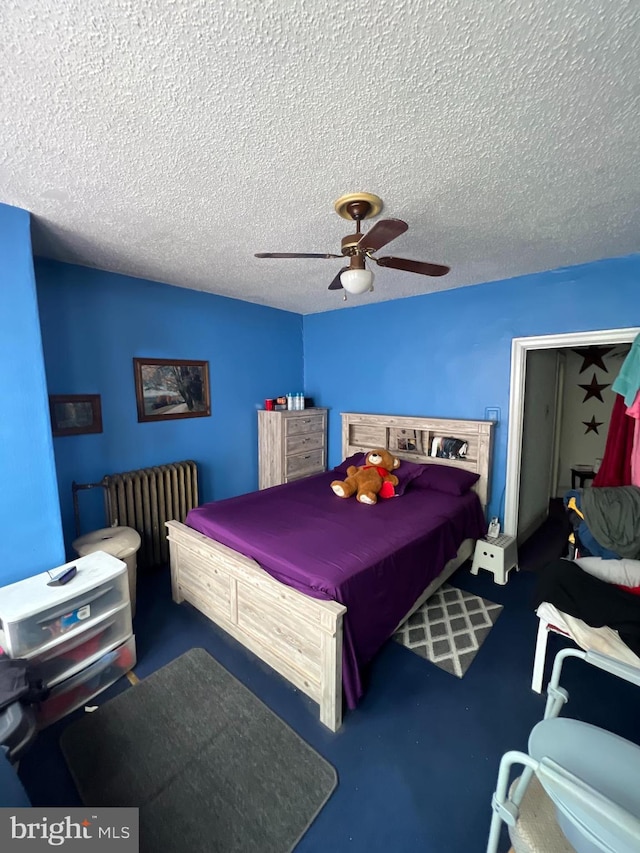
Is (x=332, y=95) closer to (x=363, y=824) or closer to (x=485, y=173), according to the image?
(x=485, y=173)

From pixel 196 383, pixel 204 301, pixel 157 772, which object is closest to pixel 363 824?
pixel 157 772

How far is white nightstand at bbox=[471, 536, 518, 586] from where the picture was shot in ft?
9.68

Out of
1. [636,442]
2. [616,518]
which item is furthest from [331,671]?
[636,442]

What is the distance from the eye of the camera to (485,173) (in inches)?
60.5

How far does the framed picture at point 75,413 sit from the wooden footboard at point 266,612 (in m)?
1.08

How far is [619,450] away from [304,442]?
2902 mm

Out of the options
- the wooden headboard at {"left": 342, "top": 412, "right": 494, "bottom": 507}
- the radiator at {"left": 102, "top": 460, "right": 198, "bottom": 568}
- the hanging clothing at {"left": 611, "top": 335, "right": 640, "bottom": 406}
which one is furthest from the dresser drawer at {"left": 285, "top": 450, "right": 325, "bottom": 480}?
the hanging clothing at {"left": 611, "top": 335, "right": 640, "bottom": 406}

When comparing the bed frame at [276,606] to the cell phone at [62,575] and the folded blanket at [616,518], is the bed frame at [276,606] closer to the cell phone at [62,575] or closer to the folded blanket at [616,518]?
the cell phone at [62,575]

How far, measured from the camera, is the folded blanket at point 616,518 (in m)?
1.96

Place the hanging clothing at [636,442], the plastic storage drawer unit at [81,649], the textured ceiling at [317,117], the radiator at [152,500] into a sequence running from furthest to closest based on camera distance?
1. the radiator at [152,500]
2. the hanging clothing at [636,442]
3. the plastic storage drawer unit at [81,649]
4. the textured ceiling at [317,117]

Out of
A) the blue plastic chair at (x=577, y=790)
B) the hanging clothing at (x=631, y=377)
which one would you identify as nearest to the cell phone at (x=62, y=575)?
the blue plastic chair at (x=577, y=790)

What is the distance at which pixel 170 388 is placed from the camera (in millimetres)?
3354

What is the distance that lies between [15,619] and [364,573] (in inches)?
65.4

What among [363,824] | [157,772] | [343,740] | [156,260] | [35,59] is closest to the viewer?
[35,59]
